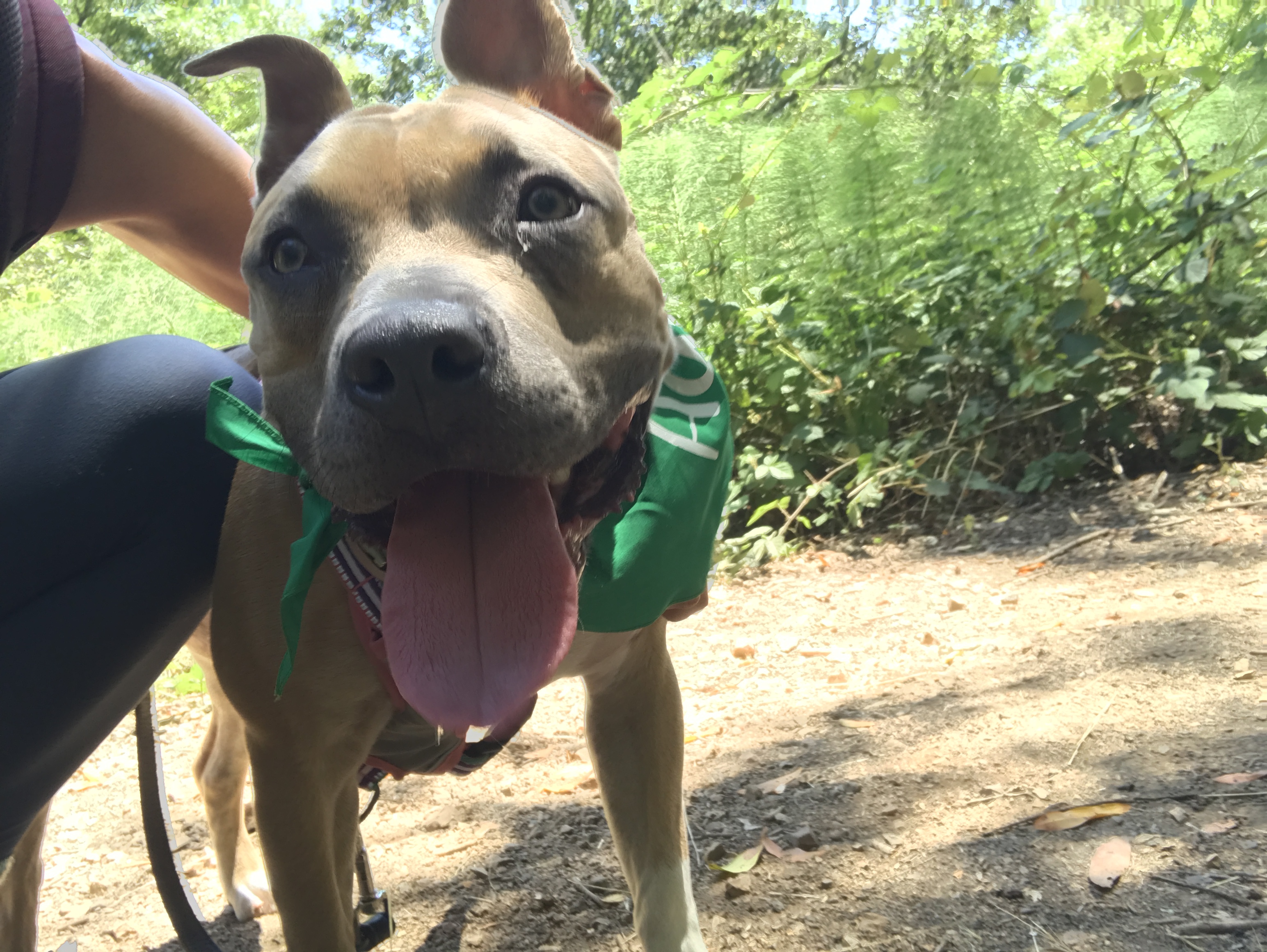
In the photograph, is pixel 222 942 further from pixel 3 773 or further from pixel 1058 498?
pixel 1058 498

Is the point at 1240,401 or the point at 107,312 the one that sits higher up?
the point at 107,312

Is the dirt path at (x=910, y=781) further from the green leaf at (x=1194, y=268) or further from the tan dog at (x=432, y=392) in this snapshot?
the green leaf at (x=1194, y=268)

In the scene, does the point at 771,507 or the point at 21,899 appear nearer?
the point at 21,899

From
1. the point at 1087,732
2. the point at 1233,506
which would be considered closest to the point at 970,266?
the point at 1233,506

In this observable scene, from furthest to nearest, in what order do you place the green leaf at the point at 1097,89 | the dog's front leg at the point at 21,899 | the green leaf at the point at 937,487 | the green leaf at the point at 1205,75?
1. the green leaf at the point at 937,487
2. the green leaf at the point at 1097,89
3. the green leaf at the point at 1205,75
4. the dog's front leg at the point at 21,899

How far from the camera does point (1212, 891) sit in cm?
212

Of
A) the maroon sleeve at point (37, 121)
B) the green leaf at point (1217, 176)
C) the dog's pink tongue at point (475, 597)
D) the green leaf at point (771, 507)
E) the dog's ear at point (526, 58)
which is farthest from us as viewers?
the green leaf at point (771, 507)

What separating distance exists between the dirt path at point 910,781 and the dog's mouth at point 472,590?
113 cm

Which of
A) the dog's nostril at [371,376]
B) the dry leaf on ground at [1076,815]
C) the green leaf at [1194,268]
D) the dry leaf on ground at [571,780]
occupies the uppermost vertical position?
the dog's nostril at [371,376]

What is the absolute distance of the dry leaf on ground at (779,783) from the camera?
3143 millimetres

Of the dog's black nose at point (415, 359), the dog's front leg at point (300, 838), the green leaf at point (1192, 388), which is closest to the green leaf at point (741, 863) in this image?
the dog's front leg at point (300, 838)

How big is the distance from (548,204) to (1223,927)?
187 centimetres

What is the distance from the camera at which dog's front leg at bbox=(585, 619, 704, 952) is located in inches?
90.6

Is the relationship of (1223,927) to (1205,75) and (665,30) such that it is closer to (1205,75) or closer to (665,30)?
(1205,75)
